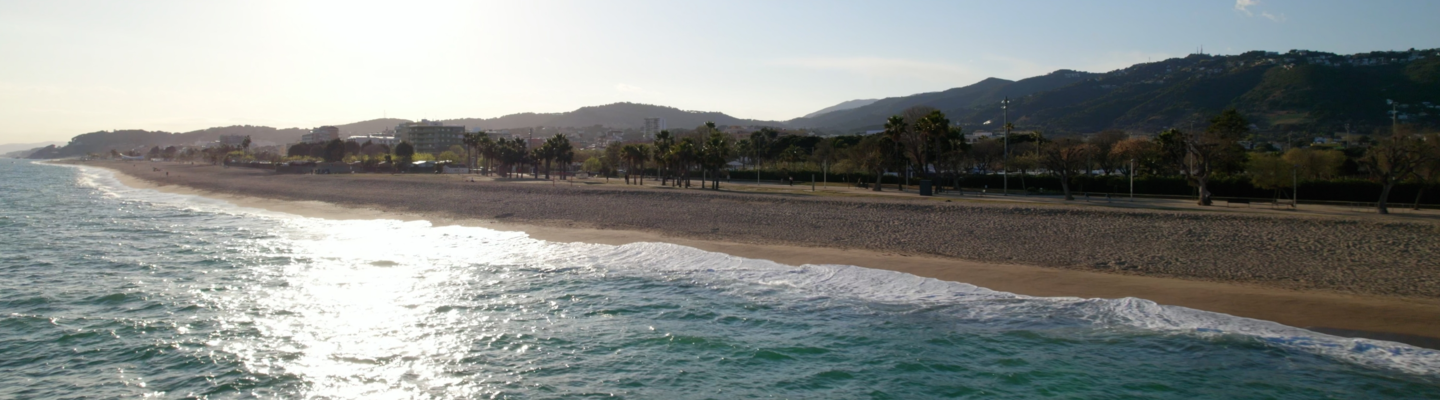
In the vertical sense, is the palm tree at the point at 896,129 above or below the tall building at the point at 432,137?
below

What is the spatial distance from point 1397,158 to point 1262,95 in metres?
87.8

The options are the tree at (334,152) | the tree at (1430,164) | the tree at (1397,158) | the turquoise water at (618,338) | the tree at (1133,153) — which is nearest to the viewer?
the turquoise water at (618,338)

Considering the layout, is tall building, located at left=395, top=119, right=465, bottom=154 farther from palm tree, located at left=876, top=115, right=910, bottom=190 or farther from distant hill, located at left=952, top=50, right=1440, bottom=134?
palm tree, located at left=876, top=115, right=910, bottom=190

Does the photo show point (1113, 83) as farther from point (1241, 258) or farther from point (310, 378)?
point (310, 378)

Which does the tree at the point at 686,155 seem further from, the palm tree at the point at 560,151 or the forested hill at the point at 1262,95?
the forested hill at the point at 1262,95

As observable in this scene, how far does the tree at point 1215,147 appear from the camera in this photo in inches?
1128

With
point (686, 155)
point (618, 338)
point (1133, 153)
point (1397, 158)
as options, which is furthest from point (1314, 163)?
point (618, 338)

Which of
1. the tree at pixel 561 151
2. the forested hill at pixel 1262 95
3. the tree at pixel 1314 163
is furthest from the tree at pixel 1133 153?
the tree at pixel 561 151

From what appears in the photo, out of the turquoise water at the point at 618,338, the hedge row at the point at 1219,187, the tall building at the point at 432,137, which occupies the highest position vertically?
the tall building at the point at 432,137

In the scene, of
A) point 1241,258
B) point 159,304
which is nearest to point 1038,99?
point 1241,258

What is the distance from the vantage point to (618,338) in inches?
483

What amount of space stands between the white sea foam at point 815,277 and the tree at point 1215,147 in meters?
17.9

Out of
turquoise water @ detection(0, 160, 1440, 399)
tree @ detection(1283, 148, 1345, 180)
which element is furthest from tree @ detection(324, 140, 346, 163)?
tree @ detection(1283, 148, 1345, 180)

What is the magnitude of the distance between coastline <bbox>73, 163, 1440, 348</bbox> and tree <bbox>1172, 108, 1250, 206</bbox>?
49.7ft
